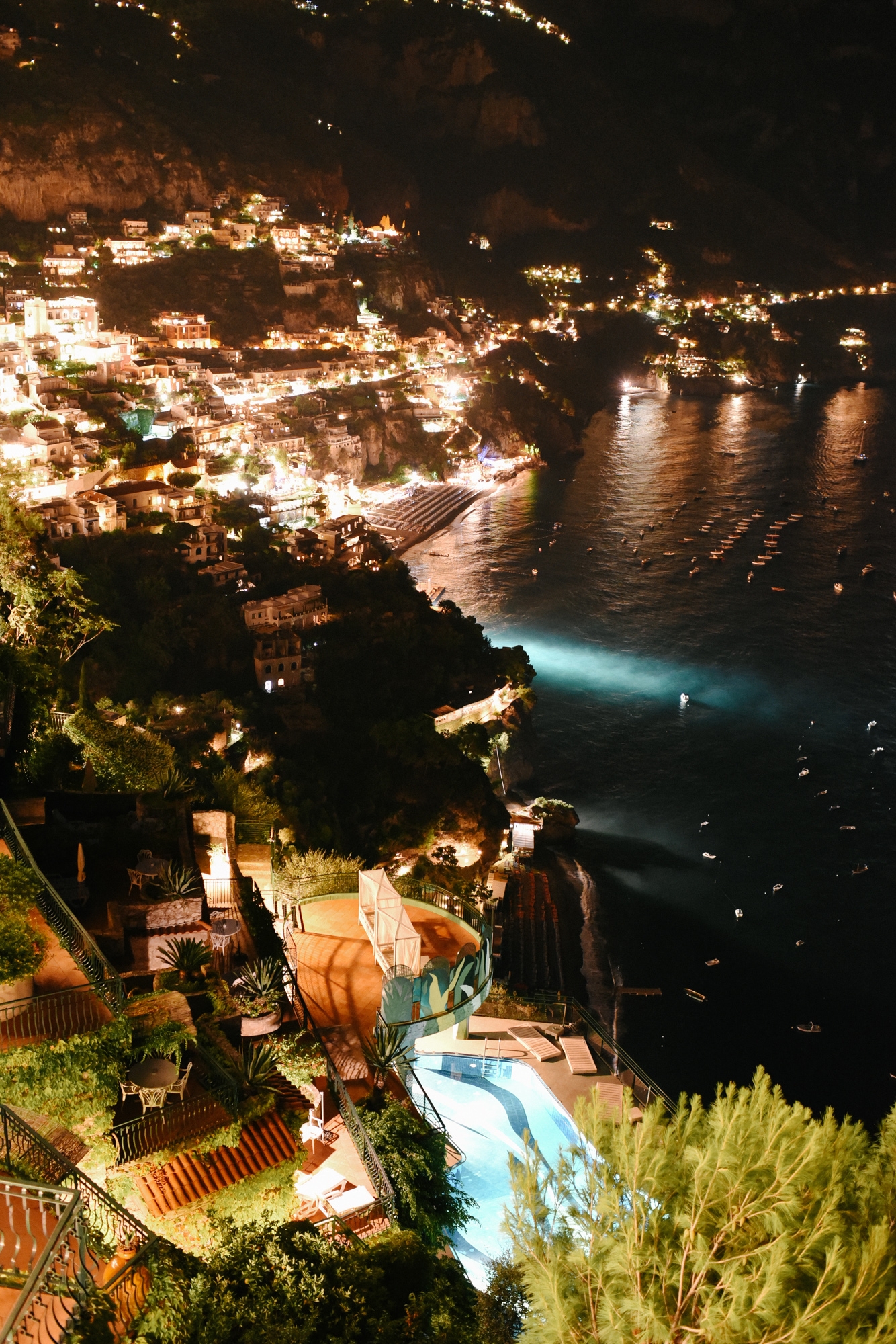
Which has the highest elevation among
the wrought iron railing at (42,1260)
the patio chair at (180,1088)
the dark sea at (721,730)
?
the wrought iron railing at (42,1260)

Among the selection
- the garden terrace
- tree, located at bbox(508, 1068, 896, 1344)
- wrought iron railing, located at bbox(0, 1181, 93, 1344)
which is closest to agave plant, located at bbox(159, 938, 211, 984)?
the garden terrace

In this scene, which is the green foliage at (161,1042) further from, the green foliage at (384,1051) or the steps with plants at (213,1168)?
the green foliage at (384,1051)

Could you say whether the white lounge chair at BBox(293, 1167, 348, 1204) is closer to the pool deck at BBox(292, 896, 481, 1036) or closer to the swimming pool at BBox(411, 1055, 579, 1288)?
the swimming pool at BBox(411, 1055, 579, 1288)

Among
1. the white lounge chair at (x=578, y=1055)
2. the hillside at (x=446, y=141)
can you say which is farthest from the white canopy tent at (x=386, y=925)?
the hillside at (x=446, y=141)

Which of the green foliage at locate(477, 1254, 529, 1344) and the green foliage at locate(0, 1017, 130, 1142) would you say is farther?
the green foliage at locate(0, 1017, 130, 1142)

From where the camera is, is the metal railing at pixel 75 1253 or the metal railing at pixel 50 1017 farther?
the metal railing at pixel 50 1017

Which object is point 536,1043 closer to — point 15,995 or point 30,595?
point 15,995

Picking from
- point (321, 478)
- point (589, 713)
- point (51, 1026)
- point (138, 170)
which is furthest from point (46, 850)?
point (138, 170)
